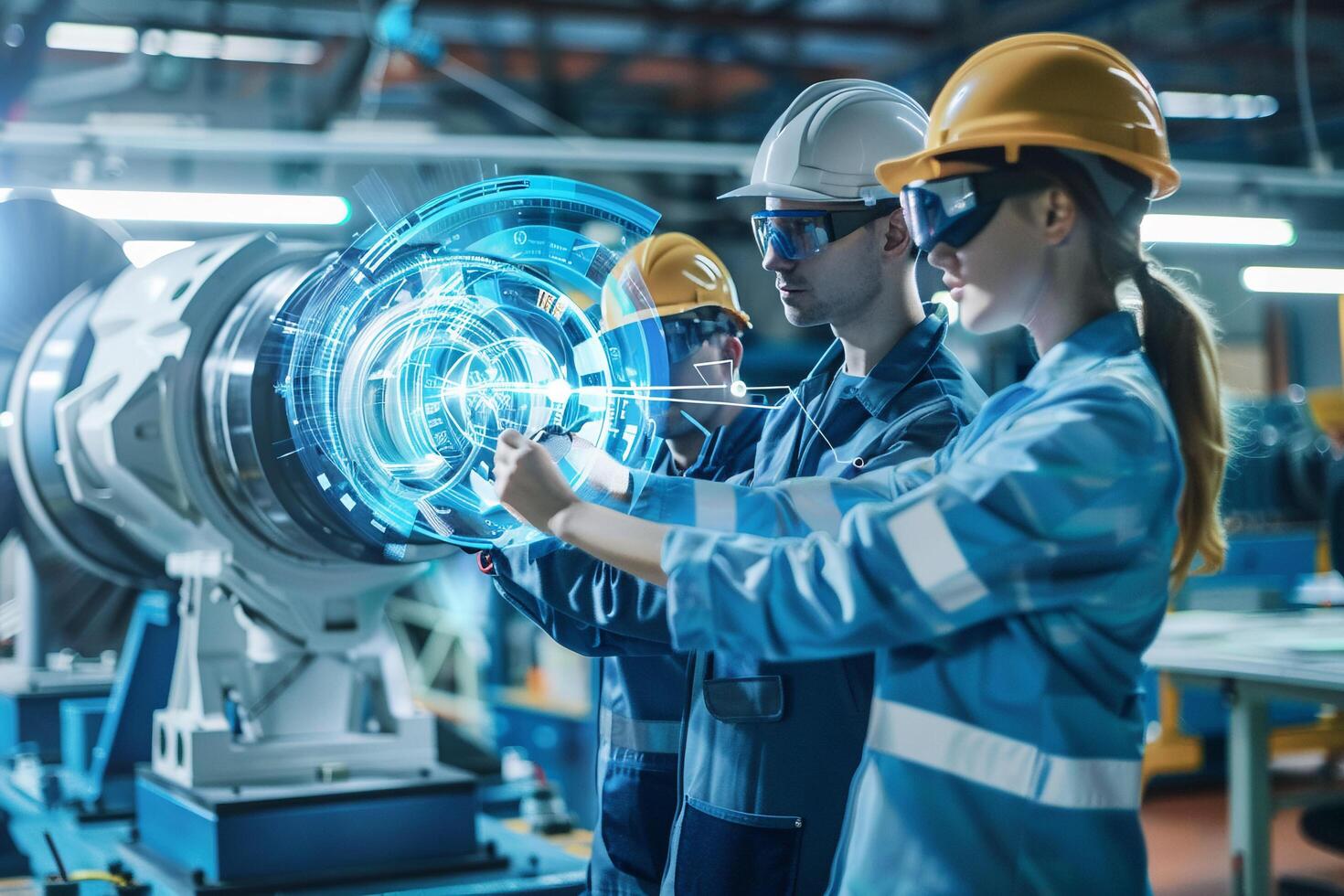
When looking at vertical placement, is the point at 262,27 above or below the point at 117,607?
above

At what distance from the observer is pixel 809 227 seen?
1582mm

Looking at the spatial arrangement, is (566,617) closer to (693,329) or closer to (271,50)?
(693,329)

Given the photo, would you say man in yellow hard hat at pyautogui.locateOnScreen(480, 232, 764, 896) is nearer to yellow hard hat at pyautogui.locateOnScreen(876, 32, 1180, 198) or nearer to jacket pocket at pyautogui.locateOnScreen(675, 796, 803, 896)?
jacket pocket at pyautogui.locateOnScreen(675, 796, 803, 896)

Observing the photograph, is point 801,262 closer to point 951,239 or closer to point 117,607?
point 951,239

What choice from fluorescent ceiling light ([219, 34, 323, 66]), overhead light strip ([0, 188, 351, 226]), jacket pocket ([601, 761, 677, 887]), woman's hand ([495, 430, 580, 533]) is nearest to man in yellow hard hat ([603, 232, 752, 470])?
jacket pocket ([601, 761, 677, 887])

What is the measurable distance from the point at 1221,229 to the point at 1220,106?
3.23m

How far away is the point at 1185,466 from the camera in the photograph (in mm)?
1226

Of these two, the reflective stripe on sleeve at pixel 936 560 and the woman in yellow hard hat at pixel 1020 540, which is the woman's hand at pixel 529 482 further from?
the reflective stripe on sleeve at pixel 936 560

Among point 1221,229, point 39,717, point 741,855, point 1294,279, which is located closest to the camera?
point 741,855

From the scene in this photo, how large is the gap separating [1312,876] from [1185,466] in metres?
4.42

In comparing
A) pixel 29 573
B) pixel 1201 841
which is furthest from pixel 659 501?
pixel 1201 841

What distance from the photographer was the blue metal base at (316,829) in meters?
1.66

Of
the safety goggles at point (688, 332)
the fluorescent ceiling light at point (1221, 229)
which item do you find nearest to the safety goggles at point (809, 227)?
the safety goggles at point (688, 332)

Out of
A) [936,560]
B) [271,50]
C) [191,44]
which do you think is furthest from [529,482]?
[271,50]
